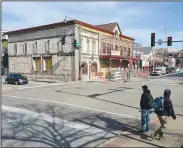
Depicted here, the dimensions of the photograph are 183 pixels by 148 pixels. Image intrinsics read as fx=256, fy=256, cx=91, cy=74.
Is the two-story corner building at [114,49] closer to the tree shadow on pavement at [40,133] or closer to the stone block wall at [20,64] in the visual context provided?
the stone block wall at [20,64]

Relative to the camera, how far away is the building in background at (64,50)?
3597 cm

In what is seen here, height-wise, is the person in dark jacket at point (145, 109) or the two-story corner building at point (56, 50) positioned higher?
the two-story corner building at point (56, 50)

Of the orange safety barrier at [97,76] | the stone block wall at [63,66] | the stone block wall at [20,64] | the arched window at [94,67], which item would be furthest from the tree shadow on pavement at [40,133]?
the stone block wall at [20,64]

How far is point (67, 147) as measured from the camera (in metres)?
7.39

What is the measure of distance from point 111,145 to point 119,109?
6.36 metres

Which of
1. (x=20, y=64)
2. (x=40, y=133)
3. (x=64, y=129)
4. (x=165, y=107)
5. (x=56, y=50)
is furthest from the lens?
(x=20, y=64)

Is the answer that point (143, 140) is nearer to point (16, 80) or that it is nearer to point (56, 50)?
point (16, 80)

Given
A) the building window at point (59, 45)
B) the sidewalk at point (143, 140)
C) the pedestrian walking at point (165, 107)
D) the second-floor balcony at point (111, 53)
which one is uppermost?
the building window at point (59, 45)

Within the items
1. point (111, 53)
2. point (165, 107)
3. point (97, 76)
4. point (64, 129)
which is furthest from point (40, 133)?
point (111, 53)

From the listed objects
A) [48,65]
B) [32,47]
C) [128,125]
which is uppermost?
[32,47]

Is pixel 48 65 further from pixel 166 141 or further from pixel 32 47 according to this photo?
pixel 166 141

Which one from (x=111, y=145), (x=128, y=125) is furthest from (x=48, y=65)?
(x=111, y=145)

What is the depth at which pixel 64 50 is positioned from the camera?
120ft

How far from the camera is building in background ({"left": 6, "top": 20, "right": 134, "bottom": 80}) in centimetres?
3597
